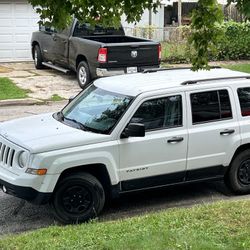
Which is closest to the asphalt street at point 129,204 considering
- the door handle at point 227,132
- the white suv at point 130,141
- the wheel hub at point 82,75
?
the white suv at point 130,141

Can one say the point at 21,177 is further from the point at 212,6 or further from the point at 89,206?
the point at 212,6

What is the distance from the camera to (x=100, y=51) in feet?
50.8

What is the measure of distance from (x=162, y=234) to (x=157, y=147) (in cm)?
195

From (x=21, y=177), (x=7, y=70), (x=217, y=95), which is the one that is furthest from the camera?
(x=7, y=70)

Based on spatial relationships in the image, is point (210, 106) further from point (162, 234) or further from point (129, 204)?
point (162, 234)

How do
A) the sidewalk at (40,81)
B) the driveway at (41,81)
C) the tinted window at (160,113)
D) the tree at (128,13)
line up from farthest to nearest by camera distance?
the driveway at (41,81)
the sidewalk at (40,81)
the tinted window at (160,113)
the tree at (128,13)

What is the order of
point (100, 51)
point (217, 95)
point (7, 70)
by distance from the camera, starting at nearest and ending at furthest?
point (217, 95)
point (100, 51)
point (7, 70)

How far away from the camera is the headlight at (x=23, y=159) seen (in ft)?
21.2

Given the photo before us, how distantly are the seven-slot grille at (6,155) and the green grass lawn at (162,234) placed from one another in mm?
1216

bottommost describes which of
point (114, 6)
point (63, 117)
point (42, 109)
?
point (42, 109)

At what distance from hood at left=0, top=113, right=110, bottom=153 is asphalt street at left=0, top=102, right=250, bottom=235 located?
3.05ft

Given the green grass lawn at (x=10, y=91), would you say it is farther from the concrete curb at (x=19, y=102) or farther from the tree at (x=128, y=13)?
the tree at (x=128, y=13)

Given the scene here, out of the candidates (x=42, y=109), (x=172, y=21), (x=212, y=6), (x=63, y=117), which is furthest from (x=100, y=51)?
(x=172, y=21)

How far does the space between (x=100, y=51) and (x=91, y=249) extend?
36.1 ft
